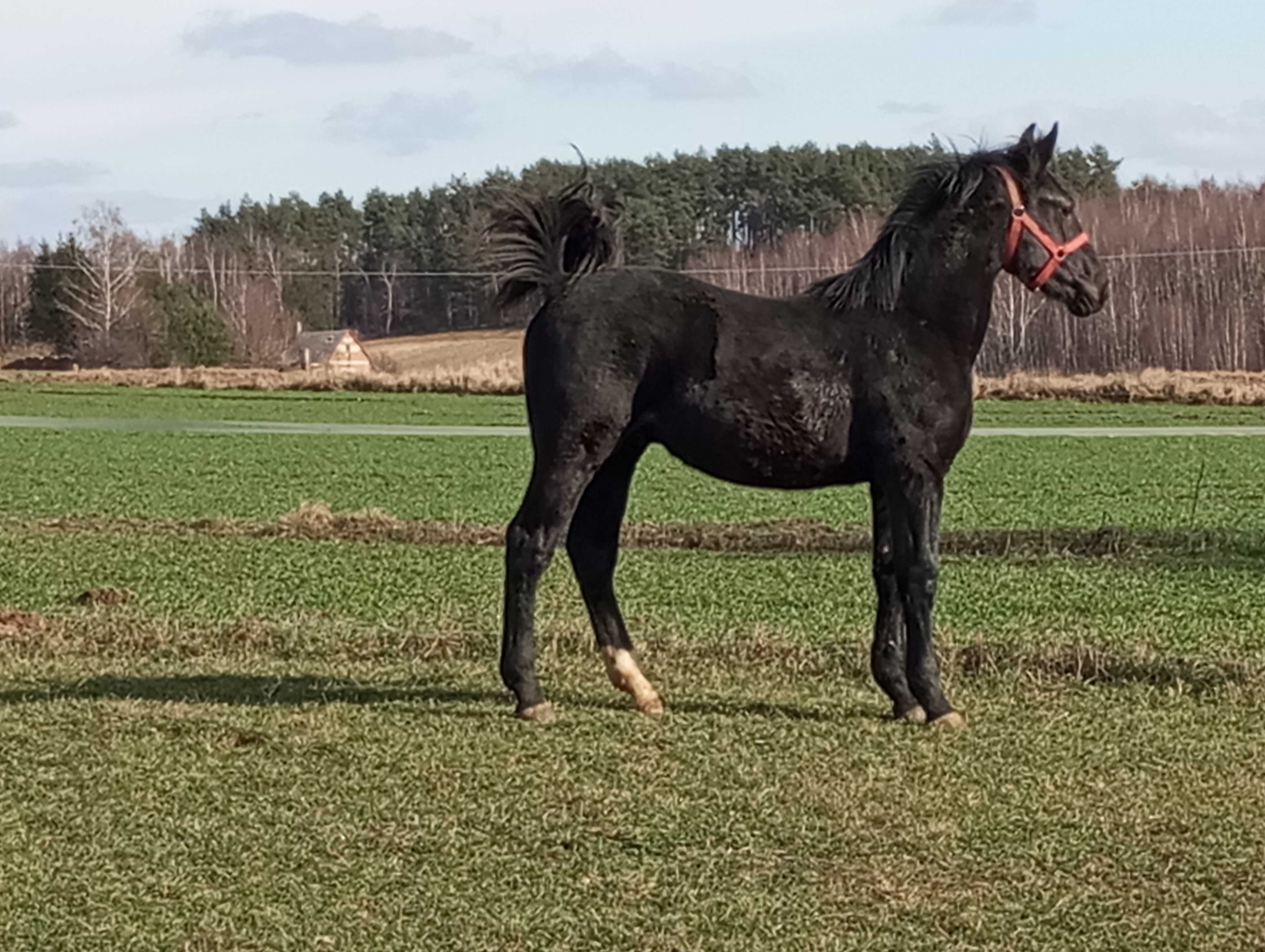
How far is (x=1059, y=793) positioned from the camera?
7.28 meters

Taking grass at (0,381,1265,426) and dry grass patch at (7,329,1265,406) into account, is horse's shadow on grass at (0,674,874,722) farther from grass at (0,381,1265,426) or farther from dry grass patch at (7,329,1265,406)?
dry grass patch at (7,329,1265,406)

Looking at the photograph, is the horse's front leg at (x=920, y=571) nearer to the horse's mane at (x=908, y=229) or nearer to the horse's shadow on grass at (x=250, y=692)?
the horse's mane at (x=908, y=229)

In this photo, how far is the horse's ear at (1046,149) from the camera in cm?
859

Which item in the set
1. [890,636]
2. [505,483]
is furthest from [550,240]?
[505,483]

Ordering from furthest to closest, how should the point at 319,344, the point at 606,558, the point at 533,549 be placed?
the point at 319,344
the point at 606,558
the point at 533,549

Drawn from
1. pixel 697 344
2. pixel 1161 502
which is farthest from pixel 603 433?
pixel 1161 502

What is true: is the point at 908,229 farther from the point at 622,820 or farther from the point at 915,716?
the point at 622,820

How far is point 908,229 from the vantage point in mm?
8766

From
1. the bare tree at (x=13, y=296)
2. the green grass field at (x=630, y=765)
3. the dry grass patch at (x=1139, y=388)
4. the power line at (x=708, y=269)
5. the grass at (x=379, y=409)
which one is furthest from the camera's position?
the bare tree at (x=13, y=296)

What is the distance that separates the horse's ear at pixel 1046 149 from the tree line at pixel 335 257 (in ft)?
192

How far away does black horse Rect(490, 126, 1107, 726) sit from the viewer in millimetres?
8422

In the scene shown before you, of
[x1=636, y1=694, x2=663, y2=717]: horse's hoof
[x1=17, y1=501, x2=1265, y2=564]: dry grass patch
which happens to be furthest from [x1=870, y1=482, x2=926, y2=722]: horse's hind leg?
[x1=17, y1=501, x2=1265, y2=564]: dry grass patch

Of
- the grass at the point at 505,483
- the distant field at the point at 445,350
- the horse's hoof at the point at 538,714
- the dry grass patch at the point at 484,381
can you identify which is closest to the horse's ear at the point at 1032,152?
the horse's hoof at the point at 538,714

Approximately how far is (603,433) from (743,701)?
1.77 metres
